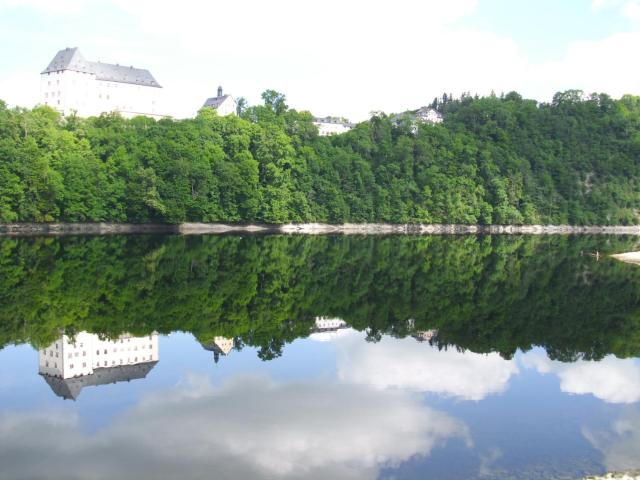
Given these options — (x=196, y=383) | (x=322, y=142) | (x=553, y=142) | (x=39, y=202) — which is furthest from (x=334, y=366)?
(x=553, y=142)

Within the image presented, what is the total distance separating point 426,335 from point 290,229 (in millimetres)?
72764

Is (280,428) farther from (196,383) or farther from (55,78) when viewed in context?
(55,78)

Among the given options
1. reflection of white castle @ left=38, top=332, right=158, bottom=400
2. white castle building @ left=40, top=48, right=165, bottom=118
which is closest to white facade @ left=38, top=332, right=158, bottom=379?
reflection of white castle @ left=38, top=332, right=158, bottom=400

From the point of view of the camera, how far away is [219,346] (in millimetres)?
23609

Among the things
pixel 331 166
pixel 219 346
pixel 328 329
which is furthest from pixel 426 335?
pixel 331 166

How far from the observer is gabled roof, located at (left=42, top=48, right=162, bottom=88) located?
146m

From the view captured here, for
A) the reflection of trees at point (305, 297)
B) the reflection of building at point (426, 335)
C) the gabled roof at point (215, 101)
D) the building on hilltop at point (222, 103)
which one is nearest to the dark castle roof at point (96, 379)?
the reflection of trees at point (305, 297)

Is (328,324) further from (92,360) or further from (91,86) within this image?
(91,86)

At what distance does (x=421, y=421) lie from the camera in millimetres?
16312

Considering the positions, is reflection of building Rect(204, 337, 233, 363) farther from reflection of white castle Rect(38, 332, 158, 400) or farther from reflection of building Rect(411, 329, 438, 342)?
reflection of building Rect(411, 329, 438, 342)

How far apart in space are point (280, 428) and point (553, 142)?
5549 inches

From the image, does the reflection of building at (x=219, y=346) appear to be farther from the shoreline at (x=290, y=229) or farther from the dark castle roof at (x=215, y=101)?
the dark castle roof at (x=215, y=101)

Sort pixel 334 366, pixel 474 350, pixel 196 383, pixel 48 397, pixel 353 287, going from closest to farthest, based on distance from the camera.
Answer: pixel 48 397 < pixel 196 383 < pixel 334 366 < pixel 474 350 < pixel 353 287

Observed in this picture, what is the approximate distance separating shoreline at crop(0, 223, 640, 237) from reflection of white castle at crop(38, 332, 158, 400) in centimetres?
4972
